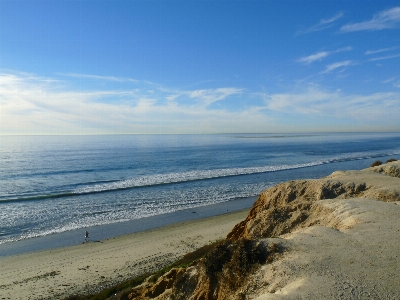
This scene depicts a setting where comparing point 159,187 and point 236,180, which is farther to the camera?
point 236,180

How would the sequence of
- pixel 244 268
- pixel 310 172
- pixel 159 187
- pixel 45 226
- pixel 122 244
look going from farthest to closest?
1. pixel 310 172
2. pixel 159 187
3. pixel 45 226
4. pixel 122 244
5. pixel 244 268

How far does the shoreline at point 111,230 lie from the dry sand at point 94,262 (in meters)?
0.91

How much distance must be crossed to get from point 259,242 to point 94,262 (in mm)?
12275

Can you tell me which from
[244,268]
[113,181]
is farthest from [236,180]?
[244,268]

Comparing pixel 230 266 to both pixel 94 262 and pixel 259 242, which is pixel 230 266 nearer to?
pixel 259 242

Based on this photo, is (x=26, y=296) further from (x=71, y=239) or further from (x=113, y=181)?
(x=113, y=181)

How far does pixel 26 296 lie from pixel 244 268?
1135 cm

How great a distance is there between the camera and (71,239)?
790 inches

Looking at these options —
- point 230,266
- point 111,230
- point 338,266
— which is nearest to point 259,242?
point 230,266

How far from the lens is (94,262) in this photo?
53.4 feet

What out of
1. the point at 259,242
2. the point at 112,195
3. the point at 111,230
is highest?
the point at 259,242

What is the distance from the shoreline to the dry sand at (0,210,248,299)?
914 millimetres

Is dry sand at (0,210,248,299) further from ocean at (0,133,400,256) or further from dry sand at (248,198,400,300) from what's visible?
dry sand at (248,198,400,300)

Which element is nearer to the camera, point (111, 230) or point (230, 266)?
point (230, 266)
